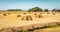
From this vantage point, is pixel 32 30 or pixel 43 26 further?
pixel 43 26

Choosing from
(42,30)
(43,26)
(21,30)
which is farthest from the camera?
(43,26)

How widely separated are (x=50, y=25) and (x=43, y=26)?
1632 millimetres

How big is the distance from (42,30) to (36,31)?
3.86 ft


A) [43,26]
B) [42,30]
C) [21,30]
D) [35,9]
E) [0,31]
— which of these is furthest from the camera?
[35,9]

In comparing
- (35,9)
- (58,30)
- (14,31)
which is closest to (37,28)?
(58,30)

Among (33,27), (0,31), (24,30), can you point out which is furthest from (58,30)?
(0,31)

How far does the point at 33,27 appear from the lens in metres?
22.4

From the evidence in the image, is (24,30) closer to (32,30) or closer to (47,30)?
(32,30)

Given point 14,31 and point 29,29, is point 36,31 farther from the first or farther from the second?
point 14,31

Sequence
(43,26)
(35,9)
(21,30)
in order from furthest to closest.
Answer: (35,9), (43,26), (21,30)

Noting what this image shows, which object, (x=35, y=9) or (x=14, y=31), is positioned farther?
(x=35, y=9)

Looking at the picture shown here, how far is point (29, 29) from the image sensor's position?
21.4 m

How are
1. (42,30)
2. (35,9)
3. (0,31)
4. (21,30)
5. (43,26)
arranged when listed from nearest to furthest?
(0,31) < (21,30) < (42,30) < (43,26) < (35,9)

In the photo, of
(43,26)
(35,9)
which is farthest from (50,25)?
(35,9)
